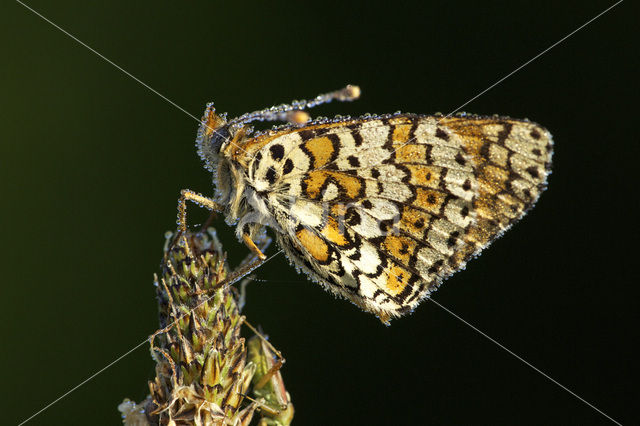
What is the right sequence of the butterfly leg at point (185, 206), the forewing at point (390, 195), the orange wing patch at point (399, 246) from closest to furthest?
the butterfly leg at point (185, 206) < the forewing at point (390, 195) < the orange wing patch at point (399, 246)

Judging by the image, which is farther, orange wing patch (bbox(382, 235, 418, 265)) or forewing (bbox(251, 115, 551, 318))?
orange wing patch (bbox(382, 235, 418, 265))

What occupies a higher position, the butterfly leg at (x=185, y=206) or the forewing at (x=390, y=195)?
the butterfly leg at (x=185, y=206)

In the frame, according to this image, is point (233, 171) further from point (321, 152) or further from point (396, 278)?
point (396, 278)

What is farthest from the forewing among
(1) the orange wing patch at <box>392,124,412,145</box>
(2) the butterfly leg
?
(2) the butterfly leg

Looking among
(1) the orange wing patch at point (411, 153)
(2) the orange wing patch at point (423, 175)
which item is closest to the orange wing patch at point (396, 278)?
(2) the orange wing patch at point (423, 175)

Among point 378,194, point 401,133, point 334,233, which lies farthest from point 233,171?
point 401,133

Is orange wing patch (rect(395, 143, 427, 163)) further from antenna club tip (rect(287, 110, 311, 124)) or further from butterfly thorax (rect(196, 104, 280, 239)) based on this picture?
butterfly thorax (rect(196, 104, 280, 239))

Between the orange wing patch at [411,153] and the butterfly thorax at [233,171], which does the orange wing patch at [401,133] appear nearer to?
the orange wing patch at [411,153]
